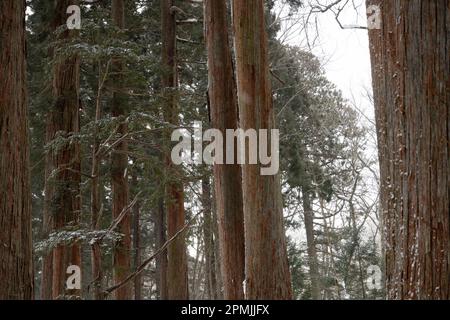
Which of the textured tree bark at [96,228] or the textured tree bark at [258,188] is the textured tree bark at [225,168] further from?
the textured tree bark at [96,228]

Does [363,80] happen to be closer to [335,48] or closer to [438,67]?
[335,48]

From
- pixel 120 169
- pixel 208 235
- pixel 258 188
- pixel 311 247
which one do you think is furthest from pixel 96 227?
pixel 311 247

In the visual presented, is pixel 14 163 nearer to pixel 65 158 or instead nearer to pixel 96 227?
pixel 96 227

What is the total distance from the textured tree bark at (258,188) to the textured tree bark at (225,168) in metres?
1.10

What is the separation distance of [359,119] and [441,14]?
65.5 ft

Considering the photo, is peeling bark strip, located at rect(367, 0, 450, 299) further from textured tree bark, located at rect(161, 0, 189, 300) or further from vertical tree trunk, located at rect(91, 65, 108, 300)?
textured tree bark, located at rect(161, 0, 189, 300)

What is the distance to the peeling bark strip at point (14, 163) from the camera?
492 centimetres

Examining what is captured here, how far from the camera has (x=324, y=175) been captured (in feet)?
73.2

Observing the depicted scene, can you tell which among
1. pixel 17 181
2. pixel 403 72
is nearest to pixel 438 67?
pixel 403 72

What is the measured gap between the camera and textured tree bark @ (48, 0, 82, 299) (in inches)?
405

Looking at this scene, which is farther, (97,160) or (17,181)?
(97,160)

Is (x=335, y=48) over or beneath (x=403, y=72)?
over

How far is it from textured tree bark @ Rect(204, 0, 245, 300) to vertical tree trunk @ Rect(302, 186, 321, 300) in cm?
1242

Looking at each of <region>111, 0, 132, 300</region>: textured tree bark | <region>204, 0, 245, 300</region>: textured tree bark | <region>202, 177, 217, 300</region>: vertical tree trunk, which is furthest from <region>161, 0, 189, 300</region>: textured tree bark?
<region>204, 0, 245, 300</region>: textured tree bark
